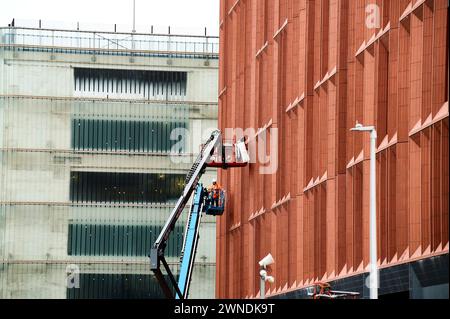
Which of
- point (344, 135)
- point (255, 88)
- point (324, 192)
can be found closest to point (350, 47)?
point (344, 135)

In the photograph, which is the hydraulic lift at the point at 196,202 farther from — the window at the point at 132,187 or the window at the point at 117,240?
the window at the point at 117,240

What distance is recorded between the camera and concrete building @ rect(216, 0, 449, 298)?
5312 centimetres

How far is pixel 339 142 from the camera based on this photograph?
66.6 meters

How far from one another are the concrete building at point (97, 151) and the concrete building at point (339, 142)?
2468 centimetres

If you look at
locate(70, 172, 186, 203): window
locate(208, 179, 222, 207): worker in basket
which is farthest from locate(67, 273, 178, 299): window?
locate(208, 179, 222, 207): worker in basket

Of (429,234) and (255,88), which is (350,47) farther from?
(255,88)

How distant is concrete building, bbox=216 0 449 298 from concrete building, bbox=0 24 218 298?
24.7 metres

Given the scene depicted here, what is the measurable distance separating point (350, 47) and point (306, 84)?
8.38 m

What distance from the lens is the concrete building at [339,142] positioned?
53125 millimetres

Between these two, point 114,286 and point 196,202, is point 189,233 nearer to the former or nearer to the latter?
point 196,202

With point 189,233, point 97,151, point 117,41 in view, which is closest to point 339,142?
point 189,233

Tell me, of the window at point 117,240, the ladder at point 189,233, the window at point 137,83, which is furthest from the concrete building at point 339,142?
the window at point 137,83

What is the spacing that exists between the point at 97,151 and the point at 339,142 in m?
58.5

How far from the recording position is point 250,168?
3548 inches
